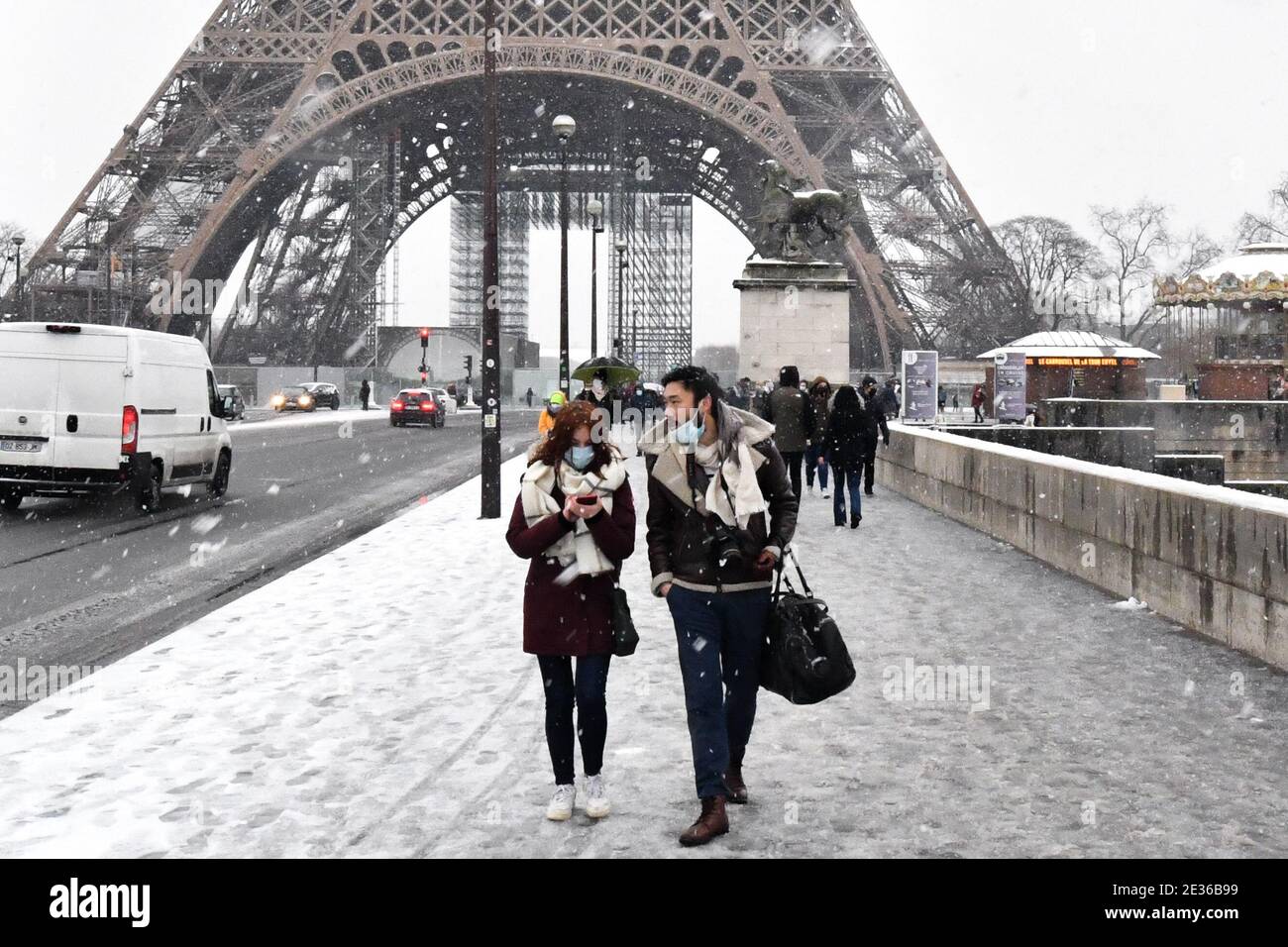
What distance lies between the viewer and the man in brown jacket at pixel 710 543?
4852 millimetres

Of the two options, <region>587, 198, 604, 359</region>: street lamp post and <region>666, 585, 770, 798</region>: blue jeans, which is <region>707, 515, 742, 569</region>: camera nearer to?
<region>666, 585, 770, 798</region>: blue jeans

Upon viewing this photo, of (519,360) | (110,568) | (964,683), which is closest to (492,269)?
(110,568)

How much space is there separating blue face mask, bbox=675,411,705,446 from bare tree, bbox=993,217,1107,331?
72.0 m

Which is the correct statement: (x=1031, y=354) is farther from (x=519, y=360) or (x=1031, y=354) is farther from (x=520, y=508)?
(x=519, y=360)

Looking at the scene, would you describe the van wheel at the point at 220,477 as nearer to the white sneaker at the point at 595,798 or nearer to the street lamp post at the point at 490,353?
the street lamp post at the point at 490,353

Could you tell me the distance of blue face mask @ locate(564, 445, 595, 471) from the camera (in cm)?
483

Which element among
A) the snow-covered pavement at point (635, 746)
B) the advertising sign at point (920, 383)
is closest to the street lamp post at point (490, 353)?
the snow-covered pavement at point (635, 746)

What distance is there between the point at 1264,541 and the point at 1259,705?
4.13ft

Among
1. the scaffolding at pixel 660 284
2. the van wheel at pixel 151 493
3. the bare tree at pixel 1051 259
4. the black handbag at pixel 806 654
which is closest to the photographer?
the black handbag at pixel 806 654

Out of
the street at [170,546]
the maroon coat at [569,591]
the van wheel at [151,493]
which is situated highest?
the maroon coat at [569,591]

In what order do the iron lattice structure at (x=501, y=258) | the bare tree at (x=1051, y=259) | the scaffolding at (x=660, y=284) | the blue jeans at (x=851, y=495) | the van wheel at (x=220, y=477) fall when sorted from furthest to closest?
the scaffolding at (x=660, y=284), the iron lattice structure at (x=501, y=258), the bare tree at (x=1051, y=259), the van wheel at (x=220, y=477), the blue jeans at (x=851, y=495)

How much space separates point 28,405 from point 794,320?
1366 cm

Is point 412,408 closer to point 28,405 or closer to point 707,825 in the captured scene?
point 28,405

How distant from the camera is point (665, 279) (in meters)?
92.1
